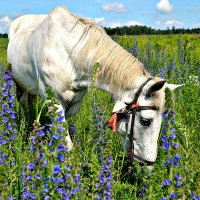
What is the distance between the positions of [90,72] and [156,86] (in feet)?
3.68

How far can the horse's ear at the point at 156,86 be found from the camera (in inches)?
146

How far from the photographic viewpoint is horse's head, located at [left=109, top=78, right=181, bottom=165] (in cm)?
390

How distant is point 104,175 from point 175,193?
Result: 500 mm

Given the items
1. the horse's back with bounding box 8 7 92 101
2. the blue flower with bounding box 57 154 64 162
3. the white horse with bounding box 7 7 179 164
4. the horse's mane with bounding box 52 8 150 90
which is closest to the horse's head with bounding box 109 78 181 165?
the white horse with bounding box 7 7 179 164

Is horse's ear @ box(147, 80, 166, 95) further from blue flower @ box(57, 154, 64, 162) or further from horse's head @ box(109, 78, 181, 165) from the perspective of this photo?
blue flower @ box(57, 154, 64, 162)

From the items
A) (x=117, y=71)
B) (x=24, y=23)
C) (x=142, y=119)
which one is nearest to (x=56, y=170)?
(x=142, y=119)

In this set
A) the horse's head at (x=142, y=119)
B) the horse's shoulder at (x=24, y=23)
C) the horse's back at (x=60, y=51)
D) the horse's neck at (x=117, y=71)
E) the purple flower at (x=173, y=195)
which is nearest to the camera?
the purple flower at (x=173, y=195)

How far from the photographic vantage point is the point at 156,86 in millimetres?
3783

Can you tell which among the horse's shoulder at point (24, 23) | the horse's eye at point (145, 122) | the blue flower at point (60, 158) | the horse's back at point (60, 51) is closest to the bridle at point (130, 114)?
the horse's eye at point (145, 122)

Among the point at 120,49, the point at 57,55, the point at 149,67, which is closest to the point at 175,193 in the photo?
the point at 120,49

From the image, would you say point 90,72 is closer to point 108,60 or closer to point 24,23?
point 108,60

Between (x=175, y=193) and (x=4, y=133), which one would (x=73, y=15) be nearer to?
(x=4, y=133)

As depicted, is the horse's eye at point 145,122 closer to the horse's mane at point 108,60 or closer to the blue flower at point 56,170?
the horse's mane at point 108,60

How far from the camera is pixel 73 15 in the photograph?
5.12 meters
